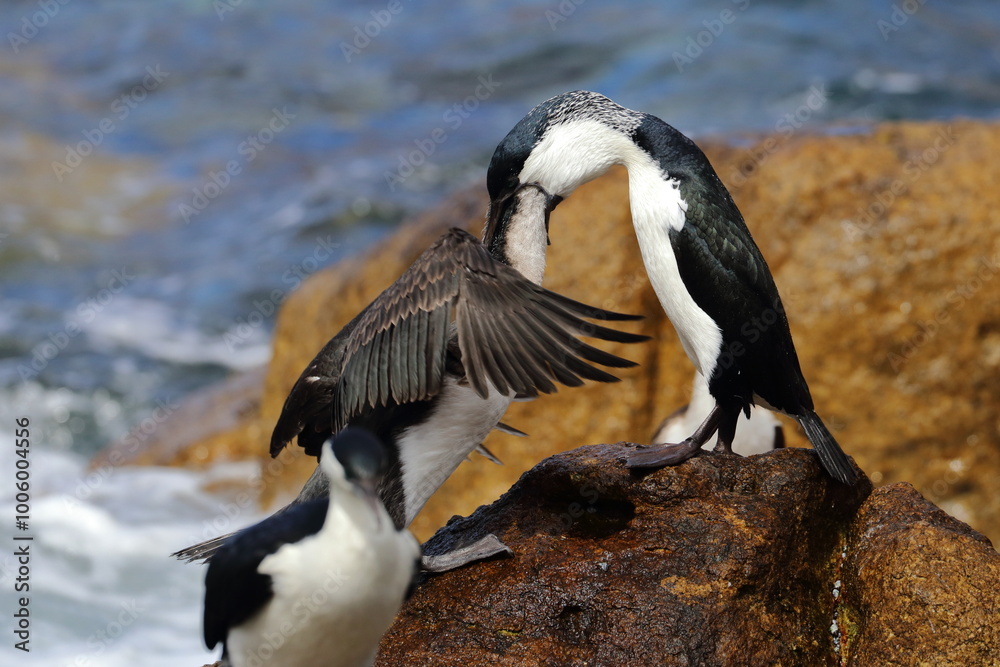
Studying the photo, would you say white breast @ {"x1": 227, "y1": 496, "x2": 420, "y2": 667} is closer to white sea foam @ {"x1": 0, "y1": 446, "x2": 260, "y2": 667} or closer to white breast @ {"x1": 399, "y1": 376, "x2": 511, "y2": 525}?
white breast @ {"x1": 399, "y1": 376, "x2": 511, "y2": 525}

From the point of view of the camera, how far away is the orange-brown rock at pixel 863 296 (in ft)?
25.0

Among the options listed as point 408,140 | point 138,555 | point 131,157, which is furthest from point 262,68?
point 138,555

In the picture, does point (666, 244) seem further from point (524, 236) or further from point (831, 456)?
point (831, 456)

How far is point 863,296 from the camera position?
25.2 feet

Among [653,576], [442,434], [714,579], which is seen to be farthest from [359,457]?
[714,579]

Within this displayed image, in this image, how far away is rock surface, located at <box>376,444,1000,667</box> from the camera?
13.3ft

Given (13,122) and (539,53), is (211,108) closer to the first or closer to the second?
(13,122)

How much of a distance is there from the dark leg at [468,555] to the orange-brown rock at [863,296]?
363cm

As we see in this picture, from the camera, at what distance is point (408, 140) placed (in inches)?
725

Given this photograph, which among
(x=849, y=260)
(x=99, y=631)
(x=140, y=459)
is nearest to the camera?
(x=849, y=260)

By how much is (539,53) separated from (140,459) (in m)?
10.9

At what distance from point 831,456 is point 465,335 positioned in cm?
155

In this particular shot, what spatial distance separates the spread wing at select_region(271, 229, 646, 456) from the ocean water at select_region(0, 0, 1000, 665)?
5973mm

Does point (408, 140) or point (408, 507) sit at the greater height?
point (408, 507)
